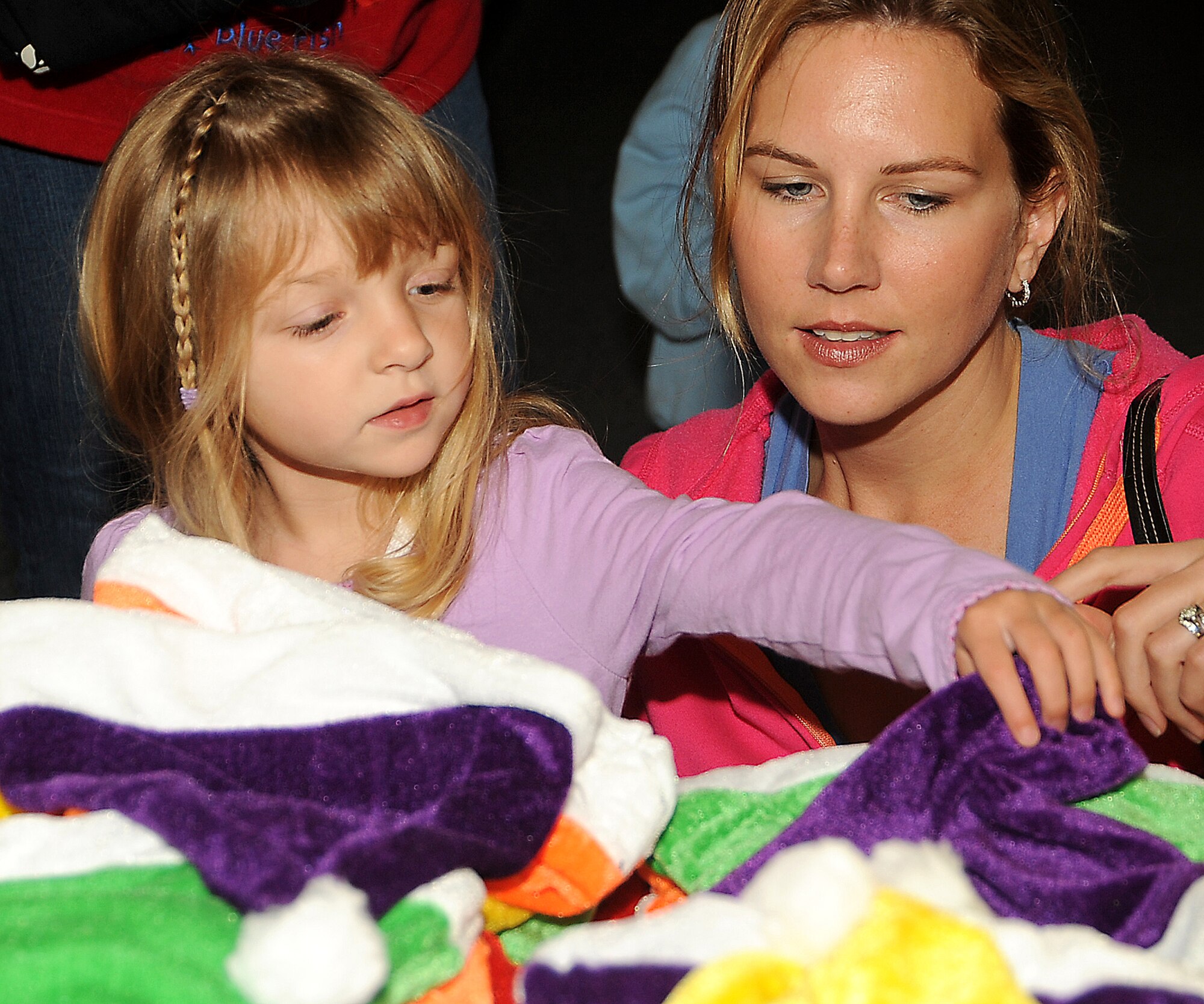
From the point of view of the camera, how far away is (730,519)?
0.87 meters

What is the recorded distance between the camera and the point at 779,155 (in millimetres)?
1041

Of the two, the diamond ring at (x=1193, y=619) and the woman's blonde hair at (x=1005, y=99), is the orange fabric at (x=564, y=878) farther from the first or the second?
the woman's blonde hair at (x=1005, y=99)

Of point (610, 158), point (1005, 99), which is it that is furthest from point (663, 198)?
point (610, 158)

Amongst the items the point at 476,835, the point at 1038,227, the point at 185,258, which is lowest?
the point at 476,835

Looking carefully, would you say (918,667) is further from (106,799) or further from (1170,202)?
(1170,202)

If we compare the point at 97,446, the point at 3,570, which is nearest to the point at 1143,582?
the point at 97,446

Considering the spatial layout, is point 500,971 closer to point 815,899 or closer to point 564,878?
point 564,878

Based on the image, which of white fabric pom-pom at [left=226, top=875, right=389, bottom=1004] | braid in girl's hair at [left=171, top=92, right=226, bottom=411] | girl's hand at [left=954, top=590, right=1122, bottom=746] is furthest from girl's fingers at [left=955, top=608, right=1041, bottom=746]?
braid in girl's hair at [left=171, top=92, right=226, bottom=411]

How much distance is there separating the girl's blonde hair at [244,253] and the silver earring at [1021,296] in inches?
17.9

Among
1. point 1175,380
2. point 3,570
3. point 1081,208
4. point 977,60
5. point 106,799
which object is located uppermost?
point 977,60

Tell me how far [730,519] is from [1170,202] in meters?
2.38

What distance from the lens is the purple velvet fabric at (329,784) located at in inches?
22.3

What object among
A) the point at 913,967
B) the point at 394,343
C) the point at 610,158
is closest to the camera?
the point at 913,967

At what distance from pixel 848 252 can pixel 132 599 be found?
0.58 meters
